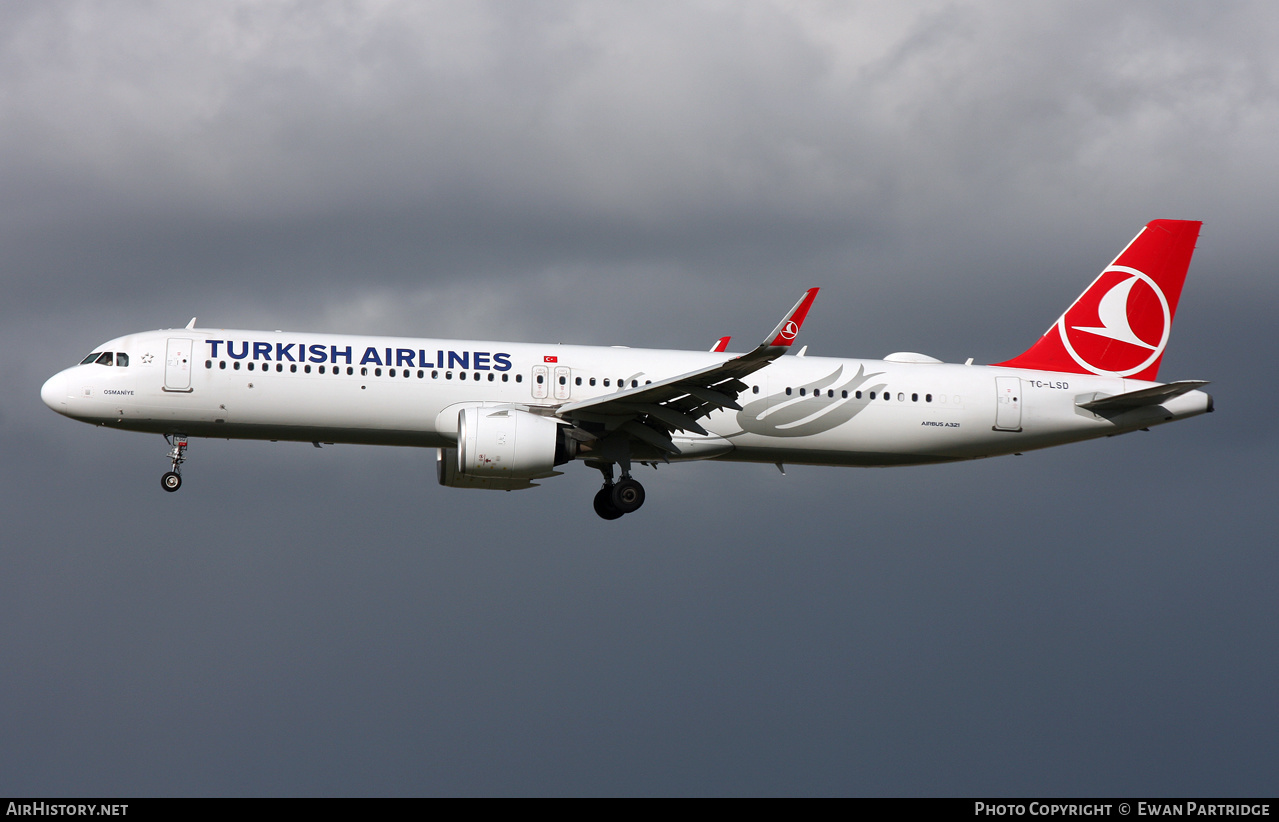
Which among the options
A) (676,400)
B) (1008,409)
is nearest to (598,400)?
(676,400)

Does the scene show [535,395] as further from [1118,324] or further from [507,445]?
[1118,324]

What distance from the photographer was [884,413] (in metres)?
39.5

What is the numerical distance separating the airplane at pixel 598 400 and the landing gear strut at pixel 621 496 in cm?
4

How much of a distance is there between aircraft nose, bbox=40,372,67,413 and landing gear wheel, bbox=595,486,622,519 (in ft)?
47.7

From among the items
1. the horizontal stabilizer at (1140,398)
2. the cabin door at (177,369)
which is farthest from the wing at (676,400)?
the horizontal stabilizer at (1140,398)

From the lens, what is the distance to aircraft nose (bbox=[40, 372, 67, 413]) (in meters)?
36.3

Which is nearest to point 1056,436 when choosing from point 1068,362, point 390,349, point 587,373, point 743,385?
point 1068,362

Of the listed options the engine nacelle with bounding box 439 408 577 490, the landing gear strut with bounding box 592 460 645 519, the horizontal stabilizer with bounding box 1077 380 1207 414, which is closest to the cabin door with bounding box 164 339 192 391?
the engine nacelle with bounding box 439 408 577 490

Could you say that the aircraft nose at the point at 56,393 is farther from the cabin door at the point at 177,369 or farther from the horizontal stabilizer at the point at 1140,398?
the horizontal stabilizer at the point at 1140,398

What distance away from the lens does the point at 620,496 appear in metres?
38.3

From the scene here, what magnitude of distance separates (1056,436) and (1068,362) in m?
2.96

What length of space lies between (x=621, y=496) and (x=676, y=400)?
139 inches

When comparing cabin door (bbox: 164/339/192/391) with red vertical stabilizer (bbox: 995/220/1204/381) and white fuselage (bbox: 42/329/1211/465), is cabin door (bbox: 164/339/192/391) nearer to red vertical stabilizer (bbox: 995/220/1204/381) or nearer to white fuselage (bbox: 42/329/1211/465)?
white fuselage (bbox: 42/329/1211/465)

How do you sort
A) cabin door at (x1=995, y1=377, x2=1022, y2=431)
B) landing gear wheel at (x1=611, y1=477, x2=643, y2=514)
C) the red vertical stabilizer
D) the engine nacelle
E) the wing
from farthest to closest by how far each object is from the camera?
the red vertical stabilizer < cabin door at (x1=995, y1=377, x2=1022, y2=431) < landing gear wheel at (x1=611, y1=477, x2=643, y2=514) < the engine nacelle < the wing
